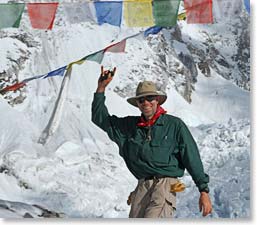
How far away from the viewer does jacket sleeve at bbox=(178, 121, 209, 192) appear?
3176mm

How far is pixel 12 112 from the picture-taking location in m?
3.26

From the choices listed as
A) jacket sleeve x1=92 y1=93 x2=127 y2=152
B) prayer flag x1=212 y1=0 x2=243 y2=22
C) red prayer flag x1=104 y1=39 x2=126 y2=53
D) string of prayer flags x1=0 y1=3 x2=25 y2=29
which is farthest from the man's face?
string of prayer flags x1=0 y1=3 x2=25 y2=29

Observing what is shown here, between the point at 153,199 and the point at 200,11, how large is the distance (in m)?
0.91

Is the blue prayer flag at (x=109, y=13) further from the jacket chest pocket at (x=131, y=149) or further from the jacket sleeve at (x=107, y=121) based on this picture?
the jacket chest pocket at (x=131, y=149)

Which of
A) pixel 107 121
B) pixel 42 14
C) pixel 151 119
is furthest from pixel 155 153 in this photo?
pixel 42 14

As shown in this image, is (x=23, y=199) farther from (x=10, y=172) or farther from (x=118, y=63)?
(x=118, y=63)

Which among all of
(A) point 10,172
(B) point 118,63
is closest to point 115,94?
(B) point 118,63

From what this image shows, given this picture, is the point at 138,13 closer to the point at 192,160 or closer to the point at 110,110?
the point at 110,110

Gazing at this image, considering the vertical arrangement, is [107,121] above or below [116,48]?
below

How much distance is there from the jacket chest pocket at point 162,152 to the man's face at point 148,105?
132 mm

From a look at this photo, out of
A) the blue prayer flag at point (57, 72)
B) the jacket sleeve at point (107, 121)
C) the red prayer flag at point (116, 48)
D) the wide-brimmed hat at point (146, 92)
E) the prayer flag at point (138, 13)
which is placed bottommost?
the jacket sleeve at point (107, 121)

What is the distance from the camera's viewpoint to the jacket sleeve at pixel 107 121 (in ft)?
10.6

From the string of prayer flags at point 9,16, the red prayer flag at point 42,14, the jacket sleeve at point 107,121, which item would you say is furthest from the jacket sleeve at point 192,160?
the string of prayer flags at point 9,16

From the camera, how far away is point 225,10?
3.25 meters
